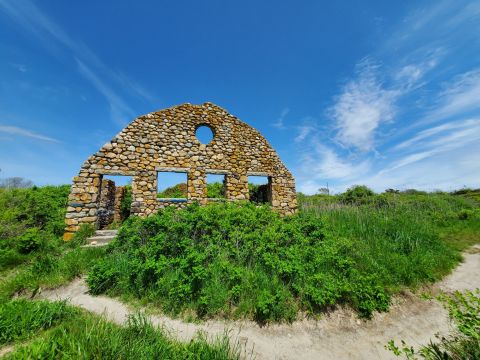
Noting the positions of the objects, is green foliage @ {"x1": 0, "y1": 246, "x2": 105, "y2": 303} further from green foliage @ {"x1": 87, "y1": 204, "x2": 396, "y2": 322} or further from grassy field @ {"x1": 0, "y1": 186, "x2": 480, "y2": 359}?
green foliage @ {"x1": 87, "y1": 204, "x2": 396, "y2": 322}

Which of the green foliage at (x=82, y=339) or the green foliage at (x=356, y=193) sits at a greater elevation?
the green foliage at (x=356, y=193)

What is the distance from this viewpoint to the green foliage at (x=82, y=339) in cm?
239

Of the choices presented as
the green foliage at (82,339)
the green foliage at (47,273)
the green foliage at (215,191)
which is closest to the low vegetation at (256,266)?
the green foliage at (47,273)

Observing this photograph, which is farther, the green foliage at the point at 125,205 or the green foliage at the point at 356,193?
the green foliage at the point at 356,193

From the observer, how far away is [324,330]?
3664mm

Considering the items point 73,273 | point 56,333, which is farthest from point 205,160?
point 56,333

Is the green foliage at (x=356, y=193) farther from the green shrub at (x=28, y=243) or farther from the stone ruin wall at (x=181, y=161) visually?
the green shrub at (x=28, y=243)

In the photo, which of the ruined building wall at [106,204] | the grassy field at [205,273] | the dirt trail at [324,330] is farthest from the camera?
the ruined building wall at [106,204]

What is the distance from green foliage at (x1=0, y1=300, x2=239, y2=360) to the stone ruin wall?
5.63m

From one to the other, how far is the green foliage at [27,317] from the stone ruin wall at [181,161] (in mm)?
5439

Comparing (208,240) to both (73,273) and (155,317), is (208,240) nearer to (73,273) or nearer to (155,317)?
(155,317)

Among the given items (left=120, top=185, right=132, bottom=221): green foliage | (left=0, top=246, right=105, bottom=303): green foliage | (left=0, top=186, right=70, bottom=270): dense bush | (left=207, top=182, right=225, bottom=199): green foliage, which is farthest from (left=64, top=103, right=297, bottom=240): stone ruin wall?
(left=120, top=185, right=132, bottom=221): green foliage

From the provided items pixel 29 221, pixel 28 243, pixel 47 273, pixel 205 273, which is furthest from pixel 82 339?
pixel 29 221

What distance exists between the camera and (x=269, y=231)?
5840 mm
